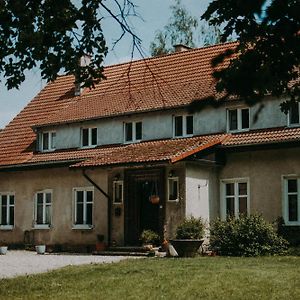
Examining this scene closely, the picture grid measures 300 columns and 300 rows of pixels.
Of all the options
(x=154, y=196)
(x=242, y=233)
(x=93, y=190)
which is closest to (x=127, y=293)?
(x=242, y=233)

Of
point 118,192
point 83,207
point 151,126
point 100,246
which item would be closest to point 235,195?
point 118,192

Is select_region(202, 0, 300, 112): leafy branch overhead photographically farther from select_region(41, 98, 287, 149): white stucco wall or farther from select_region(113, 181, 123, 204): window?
select_region(113, 181, 123, 204): window

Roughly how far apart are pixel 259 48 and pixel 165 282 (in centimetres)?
819

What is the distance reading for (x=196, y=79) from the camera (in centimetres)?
2548

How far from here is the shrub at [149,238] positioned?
21703 millimetres

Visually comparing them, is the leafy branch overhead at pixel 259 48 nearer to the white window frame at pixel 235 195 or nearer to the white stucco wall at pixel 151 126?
the white stucco wall at pixel 151 126

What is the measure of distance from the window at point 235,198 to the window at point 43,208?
7984mm

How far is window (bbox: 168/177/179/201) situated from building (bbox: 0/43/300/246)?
0.05m

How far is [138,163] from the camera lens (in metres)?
21.2

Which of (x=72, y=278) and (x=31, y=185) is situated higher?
(x=31, y=185)

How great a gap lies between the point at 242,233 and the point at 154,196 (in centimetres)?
378

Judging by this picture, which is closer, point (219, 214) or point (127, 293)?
point (127, 293)

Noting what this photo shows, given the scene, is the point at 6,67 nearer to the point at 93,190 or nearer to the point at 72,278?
the point at 72,278

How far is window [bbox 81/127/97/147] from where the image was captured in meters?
26.8
